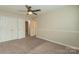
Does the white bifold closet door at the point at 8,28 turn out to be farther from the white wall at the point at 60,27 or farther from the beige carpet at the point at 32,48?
the white wall at the point at 60,27

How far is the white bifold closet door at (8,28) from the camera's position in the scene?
1.56 m

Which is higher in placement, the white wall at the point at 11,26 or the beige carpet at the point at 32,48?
the white wall at the point at 11,26

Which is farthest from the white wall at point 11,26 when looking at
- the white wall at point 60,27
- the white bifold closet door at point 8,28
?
the white wall at point 60,27

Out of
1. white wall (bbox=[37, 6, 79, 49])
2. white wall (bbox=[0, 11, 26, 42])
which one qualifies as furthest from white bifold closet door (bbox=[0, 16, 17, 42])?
white wall (bbox=[37, 6, 79, 49])

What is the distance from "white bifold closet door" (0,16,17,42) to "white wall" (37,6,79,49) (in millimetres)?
471

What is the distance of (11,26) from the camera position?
167 centimetres

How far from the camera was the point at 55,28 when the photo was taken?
1.58 meters

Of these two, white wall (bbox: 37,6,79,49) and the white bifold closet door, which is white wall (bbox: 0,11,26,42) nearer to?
the white bifold closet door

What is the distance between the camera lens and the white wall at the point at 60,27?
155 centimetres

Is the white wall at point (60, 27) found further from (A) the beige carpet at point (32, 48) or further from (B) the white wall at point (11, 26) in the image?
(B) the white wall at point (11, 26)

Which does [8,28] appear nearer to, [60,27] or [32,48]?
[32,48]

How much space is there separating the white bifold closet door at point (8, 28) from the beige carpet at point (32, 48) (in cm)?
10

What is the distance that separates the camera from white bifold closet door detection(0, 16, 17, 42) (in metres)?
1.56
